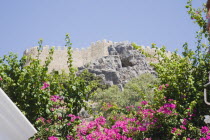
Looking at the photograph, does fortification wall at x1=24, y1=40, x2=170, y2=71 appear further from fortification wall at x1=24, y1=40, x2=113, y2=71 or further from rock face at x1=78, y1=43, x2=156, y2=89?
rock face at x1=78, y1=43, x2=156, y2=89

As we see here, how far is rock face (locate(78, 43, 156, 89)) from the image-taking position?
30.7 m

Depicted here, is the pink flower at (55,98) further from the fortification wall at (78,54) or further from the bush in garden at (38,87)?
the fortification wall at (78,54)

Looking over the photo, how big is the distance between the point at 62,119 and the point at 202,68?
3526mm

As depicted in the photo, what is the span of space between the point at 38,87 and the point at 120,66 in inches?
1028

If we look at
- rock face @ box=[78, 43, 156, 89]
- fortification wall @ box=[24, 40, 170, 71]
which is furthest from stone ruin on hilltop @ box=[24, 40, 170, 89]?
fortification wall @ box=[24, 40, 170, 71]

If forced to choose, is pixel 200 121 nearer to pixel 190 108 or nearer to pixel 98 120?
pixel 190 108

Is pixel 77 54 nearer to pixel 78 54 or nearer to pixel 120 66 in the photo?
pixel 78 54

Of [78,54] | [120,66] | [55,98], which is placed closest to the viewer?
[55,98]

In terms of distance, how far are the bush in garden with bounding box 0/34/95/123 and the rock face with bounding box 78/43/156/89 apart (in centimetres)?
2205

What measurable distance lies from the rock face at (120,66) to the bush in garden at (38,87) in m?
22.1

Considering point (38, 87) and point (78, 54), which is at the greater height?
point (78, 54)

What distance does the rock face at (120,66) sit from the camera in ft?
101

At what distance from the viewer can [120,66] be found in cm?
3269

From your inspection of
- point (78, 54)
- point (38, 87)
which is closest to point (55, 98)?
point (38, 87)
